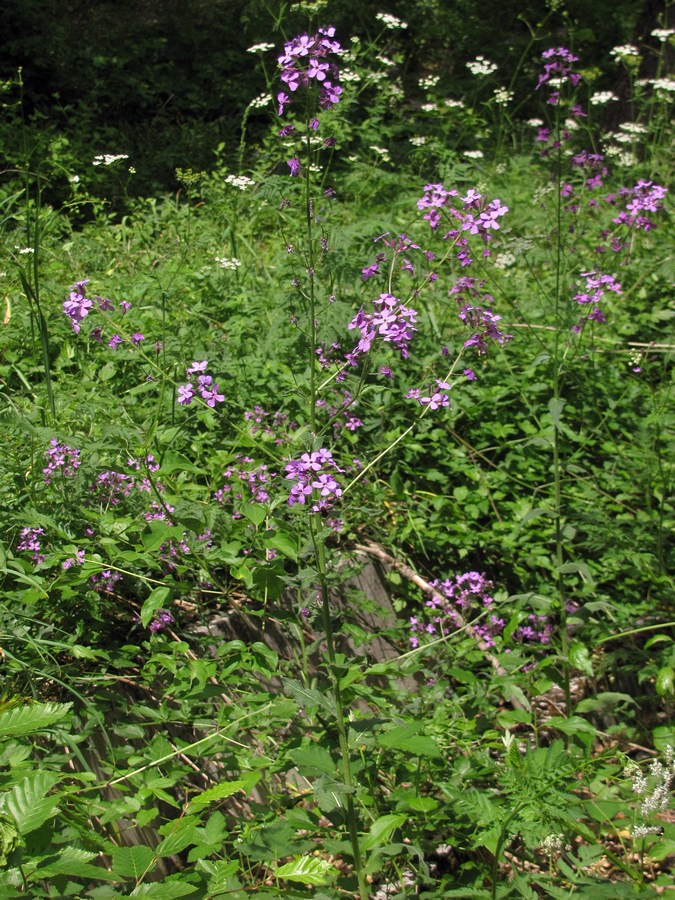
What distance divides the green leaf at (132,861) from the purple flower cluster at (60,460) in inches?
43.3

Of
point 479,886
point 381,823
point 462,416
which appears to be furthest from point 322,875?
point 462,416

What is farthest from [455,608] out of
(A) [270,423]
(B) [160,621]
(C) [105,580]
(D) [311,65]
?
(D) [311,65]

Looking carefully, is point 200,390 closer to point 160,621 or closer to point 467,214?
point 160,621

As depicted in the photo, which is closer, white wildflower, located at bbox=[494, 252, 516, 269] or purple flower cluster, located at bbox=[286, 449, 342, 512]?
purple flower cluster, located at bbox=[286, 449, 342, 512]

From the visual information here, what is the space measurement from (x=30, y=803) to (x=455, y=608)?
192 centimetres

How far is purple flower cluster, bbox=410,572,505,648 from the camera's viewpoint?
2.72 meters

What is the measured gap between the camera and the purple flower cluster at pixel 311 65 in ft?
5.43

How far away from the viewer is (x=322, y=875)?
1573 mm

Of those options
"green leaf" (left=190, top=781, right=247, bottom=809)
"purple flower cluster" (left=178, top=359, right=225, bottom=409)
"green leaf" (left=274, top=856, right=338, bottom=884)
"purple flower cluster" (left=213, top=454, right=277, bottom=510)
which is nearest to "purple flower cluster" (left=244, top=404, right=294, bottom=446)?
"purple flower cluster" (left=213, top=454, right=277, bottom=510)

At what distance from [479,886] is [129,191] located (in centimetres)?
519

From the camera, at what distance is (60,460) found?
220 centimetres

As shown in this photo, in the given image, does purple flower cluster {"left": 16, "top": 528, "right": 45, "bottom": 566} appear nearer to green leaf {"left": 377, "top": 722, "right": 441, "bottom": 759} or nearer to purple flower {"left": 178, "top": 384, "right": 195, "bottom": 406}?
purple flower {"left": 178, "top": 384, "right": 195, "bottom": 406}

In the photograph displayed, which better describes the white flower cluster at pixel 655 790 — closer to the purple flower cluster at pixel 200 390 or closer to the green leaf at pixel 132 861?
the green leaf at pixel 132 861

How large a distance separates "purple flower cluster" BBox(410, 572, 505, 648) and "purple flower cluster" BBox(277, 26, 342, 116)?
159cm
